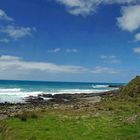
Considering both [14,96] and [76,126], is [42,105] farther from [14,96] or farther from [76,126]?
[14,96]

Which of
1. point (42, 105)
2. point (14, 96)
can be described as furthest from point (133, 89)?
point (14, 96)

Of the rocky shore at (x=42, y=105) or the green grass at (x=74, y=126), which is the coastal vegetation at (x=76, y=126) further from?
the rocky shore at (x=42, y=105)

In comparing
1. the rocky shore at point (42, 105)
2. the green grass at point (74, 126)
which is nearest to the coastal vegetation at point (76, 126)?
the green grass at point (74, 126)

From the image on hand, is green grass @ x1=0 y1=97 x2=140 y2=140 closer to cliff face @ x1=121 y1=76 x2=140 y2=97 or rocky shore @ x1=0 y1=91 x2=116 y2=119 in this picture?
rocky shore @ x1=0 y1=91 x2=116 y2=119

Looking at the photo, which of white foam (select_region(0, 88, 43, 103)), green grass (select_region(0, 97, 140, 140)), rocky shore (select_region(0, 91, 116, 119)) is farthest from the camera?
white foam (select_region(0, 88, 43, 103))

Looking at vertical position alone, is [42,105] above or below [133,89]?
below

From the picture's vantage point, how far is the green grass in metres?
21.8

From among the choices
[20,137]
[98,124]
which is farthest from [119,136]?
[20,137]

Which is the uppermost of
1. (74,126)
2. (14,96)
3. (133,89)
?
(133,89)

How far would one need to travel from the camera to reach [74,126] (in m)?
24.8

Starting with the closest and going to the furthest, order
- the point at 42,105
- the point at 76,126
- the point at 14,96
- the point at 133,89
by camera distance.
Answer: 1. the point at 76,126
2. the point at 133,89
3. the point at 42,105
4. the point at 14,96

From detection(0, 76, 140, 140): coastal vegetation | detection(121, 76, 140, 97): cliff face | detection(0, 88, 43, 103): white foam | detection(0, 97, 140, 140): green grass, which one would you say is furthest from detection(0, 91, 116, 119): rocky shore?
detection(0, 88, 43, 103): white foam

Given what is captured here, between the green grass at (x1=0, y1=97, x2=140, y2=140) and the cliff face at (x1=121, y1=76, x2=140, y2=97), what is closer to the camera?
the green grass at (x1=0, y1=97, x2=140, y2=140)

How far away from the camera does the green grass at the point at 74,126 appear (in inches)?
859
